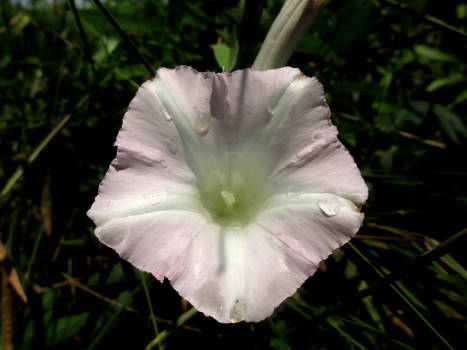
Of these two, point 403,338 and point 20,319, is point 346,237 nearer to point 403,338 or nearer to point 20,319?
point 403,338

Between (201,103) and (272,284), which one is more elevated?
(201,103)

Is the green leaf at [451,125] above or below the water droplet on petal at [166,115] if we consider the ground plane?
above

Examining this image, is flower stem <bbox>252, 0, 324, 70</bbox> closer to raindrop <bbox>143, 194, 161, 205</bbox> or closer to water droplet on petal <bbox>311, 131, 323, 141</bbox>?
water droplet on petal <bbox>311, 131, 323, 141</bbox>

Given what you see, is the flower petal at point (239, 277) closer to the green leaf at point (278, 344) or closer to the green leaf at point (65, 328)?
the green leaf at point (278, 344)

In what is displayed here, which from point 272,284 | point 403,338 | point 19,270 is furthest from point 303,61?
point 19,270

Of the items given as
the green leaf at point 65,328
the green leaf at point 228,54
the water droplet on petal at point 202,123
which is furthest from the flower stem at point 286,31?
the green leaf at point 65,328

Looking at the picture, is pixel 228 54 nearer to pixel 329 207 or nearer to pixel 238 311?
pixel 329 207

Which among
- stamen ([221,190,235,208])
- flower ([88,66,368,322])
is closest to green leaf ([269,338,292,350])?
flower ([88,66,368,322])

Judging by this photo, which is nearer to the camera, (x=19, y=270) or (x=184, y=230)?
(x=184, y=230)
